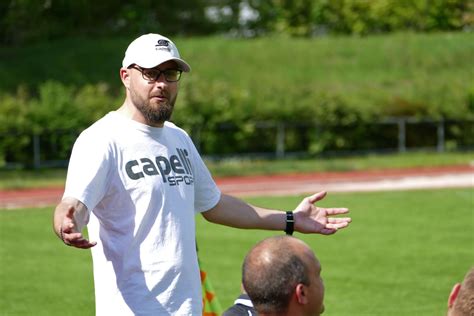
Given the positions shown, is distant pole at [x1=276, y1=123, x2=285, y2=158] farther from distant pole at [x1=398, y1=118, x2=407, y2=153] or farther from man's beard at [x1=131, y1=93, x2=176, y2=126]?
man's beard at [x1=131, y1=93, x2=176, y2=126]

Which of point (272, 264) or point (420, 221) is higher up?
point (272, 264)

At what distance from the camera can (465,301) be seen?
3.36m

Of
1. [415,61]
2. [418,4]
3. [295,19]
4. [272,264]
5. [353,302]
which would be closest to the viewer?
[272,264]

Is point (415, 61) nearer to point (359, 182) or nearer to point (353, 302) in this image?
point (359, 182)

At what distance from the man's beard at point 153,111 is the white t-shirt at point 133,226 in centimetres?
8

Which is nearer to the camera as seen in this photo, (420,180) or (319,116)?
(420,180)

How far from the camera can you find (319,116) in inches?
1369

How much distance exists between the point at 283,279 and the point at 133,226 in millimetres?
1473

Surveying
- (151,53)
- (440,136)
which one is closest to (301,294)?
(151,53)

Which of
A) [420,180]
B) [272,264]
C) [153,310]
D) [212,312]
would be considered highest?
[272,264]

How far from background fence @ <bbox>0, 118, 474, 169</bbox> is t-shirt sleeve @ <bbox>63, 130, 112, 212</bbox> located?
2506cm

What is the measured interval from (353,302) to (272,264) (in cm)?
821

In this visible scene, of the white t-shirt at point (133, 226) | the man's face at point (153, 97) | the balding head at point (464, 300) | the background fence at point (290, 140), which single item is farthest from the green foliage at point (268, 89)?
the balding head at point (464, 300)

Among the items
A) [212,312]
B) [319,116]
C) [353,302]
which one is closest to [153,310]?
[212,312]
